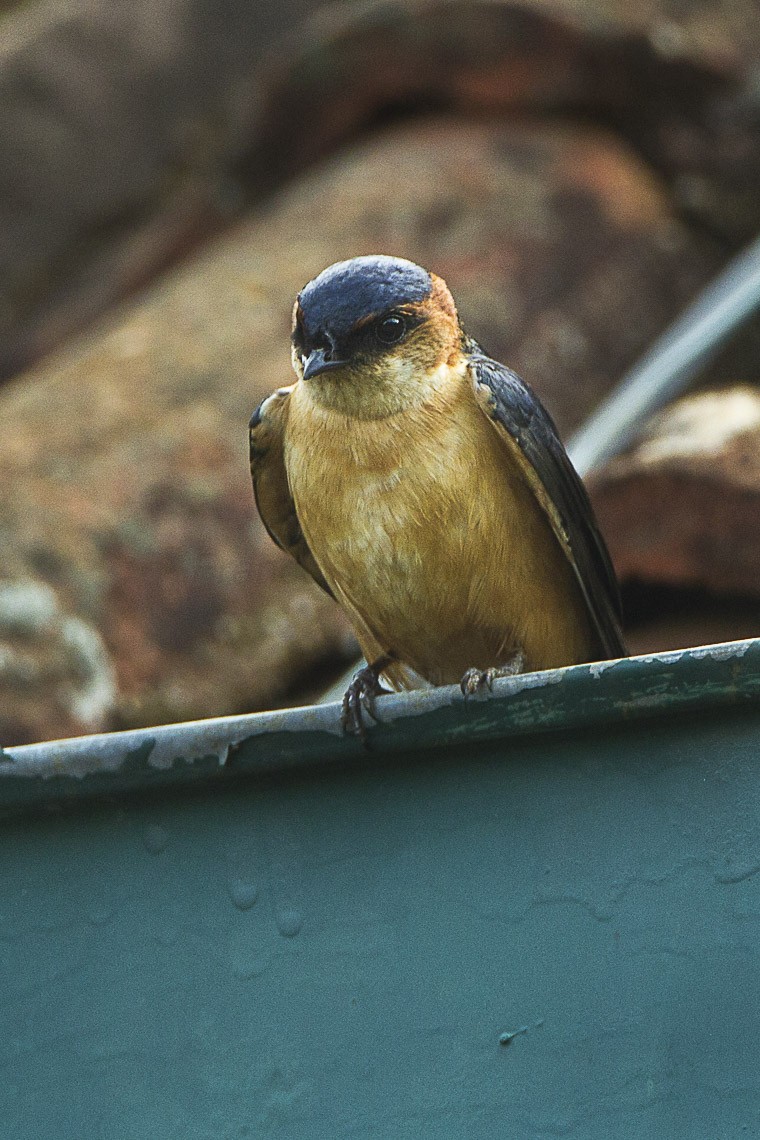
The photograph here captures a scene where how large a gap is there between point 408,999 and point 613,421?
2214 mm

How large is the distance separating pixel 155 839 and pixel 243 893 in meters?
0.13

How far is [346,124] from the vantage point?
223 inches

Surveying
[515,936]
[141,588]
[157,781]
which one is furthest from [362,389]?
[515,936]

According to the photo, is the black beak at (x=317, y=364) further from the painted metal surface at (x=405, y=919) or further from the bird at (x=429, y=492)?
the painted metal surface at (x=405, y=919)

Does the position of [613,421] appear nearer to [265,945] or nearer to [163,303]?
[163,303]

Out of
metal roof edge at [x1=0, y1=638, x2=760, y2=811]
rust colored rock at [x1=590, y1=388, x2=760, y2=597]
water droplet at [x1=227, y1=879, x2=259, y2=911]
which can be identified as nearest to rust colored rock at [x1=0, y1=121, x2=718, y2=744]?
rust colored rock at [x1=590, y1=388, x2=760, y2=597]

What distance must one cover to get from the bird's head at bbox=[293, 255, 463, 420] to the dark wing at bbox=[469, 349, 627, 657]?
0.39ft

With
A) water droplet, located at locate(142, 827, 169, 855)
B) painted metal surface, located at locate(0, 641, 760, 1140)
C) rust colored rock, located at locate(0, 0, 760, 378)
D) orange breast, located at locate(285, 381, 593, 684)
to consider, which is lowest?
painted metal surface, located at locate(0, 641, 760, 1140)

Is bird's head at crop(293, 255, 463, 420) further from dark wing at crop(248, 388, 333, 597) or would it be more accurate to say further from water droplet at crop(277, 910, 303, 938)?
water droplet at crop(277, 910, 303, 938)

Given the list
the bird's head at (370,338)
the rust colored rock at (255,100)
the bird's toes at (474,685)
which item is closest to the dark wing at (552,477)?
the bird's head at (370,338)

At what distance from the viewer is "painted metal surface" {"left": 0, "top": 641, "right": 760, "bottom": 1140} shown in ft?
5.39

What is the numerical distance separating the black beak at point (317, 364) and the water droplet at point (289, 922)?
1.26 meters

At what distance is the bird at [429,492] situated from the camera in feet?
9.29

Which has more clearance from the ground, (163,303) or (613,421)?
(163,303)
